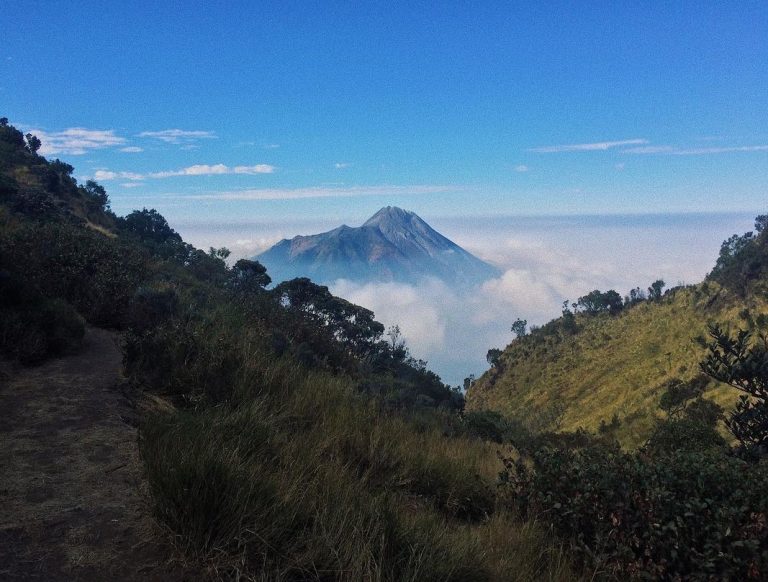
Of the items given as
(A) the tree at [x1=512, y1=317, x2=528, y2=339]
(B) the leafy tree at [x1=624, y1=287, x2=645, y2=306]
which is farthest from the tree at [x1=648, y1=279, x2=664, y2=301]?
(A) the tree at [x1=512, y1=317, x2=528, y2=339]

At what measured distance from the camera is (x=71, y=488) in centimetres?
311

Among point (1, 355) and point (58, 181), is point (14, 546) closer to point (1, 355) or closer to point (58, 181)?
point (1, 355)

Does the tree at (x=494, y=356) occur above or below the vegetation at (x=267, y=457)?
below

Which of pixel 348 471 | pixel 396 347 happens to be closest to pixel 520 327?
pixel 396 347

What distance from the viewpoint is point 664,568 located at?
3.09 metres

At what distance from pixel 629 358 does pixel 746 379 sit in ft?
148

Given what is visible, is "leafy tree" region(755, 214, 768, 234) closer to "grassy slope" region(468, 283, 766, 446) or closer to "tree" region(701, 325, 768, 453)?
"grassy slope" region(468, 283, 766, 446)

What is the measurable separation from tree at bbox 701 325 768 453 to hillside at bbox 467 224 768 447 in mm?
25887

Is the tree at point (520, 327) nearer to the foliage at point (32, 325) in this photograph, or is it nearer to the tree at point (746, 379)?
the tree at point (746, 379)

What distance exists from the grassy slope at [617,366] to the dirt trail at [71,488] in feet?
104

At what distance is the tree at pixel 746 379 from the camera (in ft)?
19.8

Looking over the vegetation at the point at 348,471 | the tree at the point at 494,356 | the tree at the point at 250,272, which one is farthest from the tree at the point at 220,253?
the tree at the point at 494,356

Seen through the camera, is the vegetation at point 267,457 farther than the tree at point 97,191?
No

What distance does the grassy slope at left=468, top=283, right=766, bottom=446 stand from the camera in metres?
38.9
